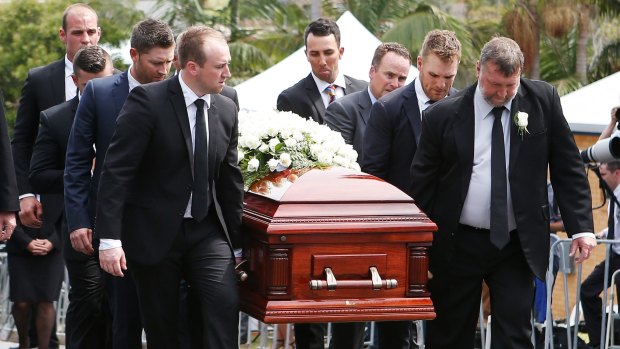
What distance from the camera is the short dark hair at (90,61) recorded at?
6910mm

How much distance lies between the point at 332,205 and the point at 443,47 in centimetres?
139

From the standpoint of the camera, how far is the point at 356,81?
27.0ft

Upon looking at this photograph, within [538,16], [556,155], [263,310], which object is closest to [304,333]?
[263,310]

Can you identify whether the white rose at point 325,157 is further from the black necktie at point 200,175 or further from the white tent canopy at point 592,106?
the white tent canopy at point 592,106

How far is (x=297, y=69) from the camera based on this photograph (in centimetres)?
1298

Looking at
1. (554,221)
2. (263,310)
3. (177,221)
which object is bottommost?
(554,221)

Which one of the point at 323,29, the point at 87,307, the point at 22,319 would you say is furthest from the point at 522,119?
the point at 22,319

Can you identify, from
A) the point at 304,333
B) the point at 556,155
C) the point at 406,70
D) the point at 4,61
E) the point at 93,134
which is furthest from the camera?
the point at 4,61

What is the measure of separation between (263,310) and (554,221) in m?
5.70

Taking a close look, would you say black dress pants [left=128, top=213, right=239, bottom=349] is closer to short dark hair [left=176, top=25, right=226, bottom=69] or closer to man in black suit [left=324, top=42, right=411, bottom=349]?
short dark hair [left=176, top=25, right=226, bottom=69]

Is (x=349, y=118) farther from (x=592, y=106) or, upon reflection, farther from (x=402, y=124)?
(x=592, y=106)

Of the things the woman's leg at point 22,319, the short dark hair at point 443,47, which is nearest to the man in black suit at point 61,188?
the short dark hair at point 443,47

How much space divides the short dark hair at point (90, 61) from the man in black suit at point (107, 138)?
A: 53 cm

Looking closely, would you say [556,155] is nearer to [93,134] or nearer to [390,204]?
[390,204]
